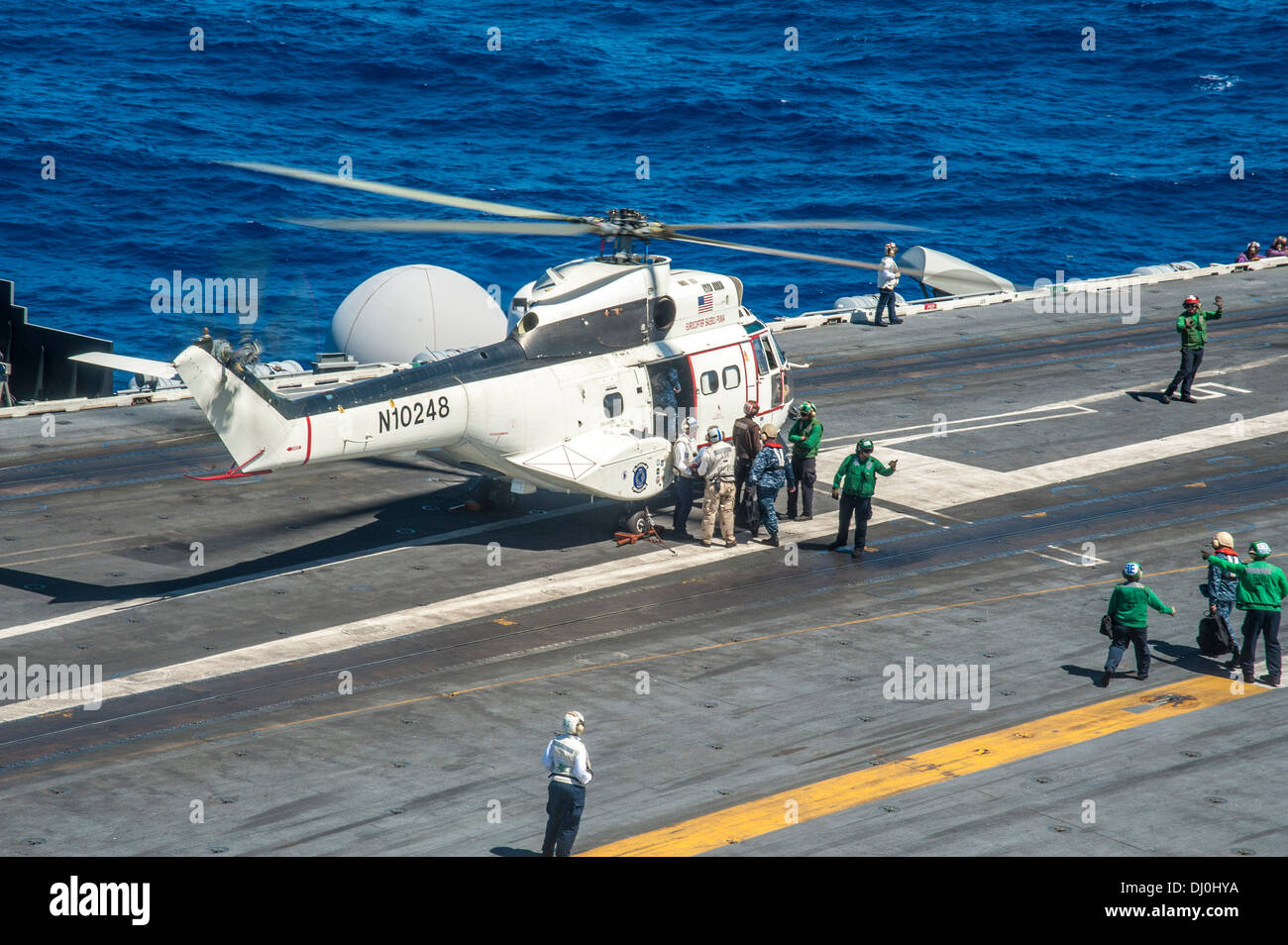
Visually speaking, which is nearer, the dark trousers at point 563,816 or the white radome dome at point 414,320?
the dark trousers at point 563,816

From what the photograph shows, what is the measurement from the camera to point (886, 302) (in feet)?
140

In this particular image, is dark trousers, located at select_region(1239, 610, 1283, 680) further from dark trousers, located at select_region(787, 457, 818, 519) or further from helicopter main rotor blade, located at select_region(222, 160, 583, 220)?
helicopter main rotor blade, located at select_region(222, 160, 583, 220)

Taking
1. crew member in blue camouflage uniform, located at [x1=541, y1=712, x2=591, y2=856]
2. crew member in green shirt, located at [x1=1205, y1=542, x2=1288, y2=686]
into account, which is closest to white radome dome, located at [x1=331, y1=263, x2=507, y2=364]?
crew member in green shirt, located at [x1=1205, y1=542, x2=1288, y2=686]

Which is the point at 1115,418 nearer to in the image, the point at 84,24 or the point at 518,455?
the point at 518,455

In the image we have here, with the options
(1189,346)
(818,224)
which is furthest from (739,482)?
(1189,346)

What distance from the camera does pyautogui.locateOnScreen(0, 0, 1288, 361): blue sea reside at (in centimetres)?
6725

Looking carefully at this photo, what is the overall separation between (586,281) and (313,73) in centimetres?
6667

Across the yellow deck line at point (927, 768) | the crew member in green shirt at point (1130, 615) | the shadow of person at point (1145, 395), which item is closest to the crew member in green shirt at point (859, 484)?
the crew member in green shirt at point (1130, 615)

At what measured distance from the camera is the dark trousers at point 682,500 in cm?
2734

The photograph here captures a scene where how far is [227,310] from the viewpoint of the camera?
2281 centimetres

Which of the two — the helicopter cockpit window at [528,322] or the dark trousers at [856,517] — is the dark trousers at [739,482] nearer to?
the dark trousers at [856,517]

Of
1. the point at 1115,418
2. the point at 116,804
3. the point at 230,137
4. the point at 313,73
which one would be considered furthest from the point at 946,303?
the point at 313,73

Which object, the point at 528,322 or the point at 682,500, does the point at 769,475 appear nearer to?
the point at 682,500

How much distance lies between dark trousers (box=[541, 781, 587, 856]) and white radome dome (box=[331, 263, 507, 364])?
22960 millimetres
